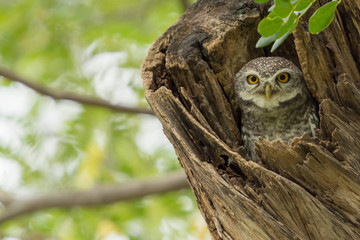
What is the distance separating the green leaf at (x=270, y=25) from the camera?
2132mm

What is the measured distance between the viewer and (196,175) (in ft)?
8.04

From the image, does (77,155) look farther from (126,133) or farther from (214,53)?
(214,53)

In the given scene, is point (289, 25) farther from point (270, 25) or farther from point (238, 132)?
point (238, 132)

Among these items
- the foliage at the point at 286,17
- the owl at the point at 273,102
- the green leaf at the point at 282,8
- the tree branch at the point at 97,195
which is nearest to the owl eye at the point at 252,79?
the owl at the point at 273,102

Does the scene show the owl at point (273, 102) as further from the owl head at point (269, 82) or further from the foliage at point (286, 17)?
the foliage at point (286, 17)

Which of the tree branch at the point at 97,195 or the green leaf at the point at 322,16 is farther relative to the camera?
the tree branch at the point at 97,195

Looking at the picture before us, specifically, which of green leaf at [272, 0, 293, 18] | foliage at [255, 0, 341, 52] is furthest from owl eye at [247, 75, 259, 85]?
green leaf at [272, 0, 293, 18]

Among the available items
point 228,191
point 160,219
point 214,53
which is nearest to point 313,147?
point 228,191

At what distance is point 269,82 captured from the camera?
343 centimetres

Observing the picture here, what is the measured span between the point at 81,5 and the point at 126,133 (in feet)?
4.58

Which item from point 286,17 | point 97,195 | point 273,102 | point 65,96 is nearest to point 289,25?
point 286,17

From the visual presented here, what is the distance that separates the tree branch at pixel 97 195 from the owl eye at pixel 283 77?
1.96m

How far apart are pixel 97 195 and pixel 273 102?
235 centimetres

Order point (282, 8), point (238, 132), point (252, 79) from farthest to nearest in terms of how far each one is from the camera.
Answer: point (252, 79)
point (238, 132)
point (282, 8)
